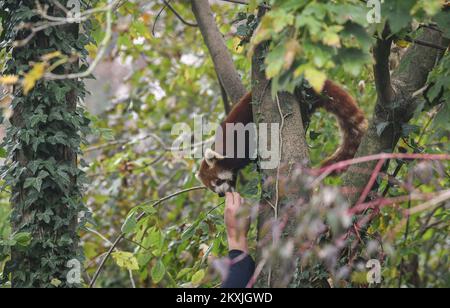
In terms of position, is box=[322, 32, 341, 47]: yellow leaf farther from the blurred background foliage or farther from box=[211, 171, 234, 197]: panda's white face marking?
box=[211, 171, 234, 197]: panda's white face marking

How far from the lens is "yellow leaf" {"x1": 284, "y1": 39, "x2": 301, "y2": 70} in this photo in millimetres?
1797

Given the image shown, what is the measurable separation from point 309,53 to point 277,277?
110 centimetres

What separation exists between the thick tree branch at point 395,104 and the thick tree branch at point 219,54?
2.90 ft

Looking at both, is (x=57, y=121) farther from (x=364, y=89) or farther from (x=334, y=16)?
(x=364, y=89)

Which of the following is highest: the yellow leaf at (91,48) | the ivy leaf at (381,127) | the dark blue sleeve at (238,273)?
the yellow leaf at (91,48)

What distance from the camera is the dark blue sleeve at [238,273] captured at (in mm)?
2434

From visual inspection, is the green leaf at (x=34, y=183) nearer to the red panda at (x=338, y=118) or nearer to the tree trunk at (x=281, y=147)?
the tree trunk at (x=281, y=147)

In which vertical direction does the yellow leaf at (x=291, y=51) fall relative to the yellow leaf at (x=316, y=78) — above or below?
above

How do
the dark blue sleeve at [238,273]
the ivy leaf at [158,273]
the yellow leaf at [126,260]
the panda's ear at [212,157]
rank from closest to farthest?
the dark blue sleeve at [238,273] < the yellow leaf at [126,260] < the ivy leaf at [158,273] < the panda's ear at [212,157]

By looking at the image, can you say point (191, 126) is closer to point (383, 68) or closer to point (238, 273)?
point (383, 68)

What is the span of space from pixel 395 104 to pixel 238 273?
1133 mm

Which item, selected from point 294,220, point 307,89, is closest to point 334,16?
point 294,220

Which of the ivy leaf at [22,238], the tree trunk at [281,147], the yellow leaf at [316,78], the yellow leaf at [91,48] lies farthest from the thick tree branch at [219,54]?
the yellow leaf at [316,78]

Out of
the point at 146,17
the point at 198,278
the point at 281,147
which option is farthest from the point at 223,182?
the point at 146,17
